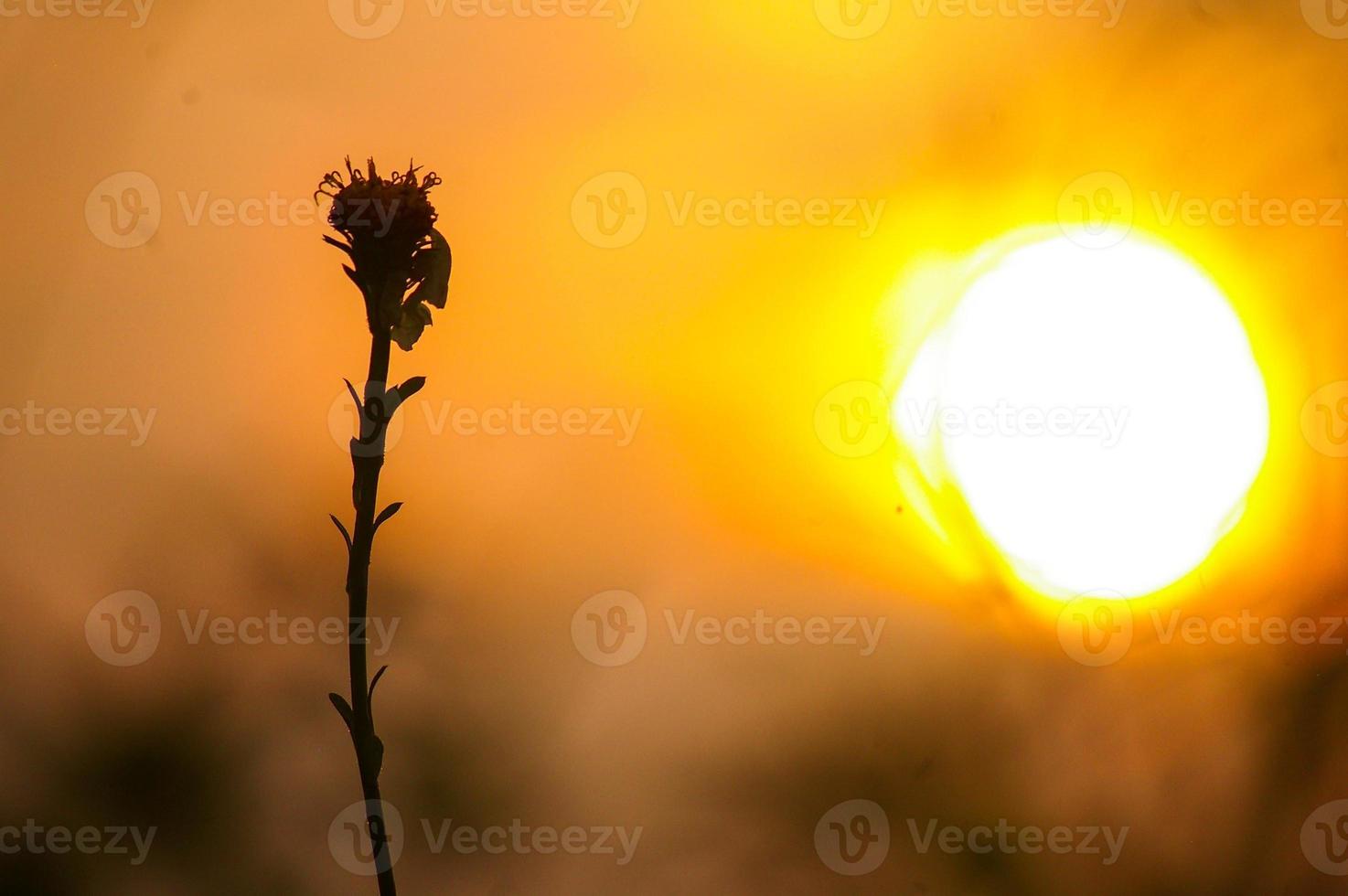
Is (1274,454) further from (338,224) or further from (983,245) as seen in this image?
(338,224)

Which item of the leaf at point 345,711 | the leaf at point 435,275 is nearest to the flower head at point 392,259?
the leaf at point 435,275

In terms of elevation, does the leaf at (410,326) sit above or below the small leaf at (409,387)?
above

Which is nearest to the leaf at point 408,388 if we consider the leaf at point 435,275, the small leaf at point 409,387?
the small leaf at point 409,387

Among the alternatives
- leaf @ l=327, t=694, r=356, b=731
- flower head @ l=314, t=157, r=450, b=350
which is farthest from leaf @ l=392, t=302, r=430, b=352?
leaf @ l=327, t=694, r=356, b=731

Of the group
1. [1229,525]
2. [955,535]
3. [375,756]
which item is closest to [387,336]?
[375,756]

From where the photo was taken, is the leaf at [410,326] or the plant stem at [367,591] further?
the leaf at [410,326]

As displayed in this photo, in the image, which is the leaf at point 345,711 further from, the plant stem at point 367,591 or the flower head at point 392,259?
the flower head at point 392,259

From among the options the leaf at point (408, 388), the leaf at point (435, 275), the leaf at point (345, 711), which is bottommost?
the leaf at point (345, 711)
